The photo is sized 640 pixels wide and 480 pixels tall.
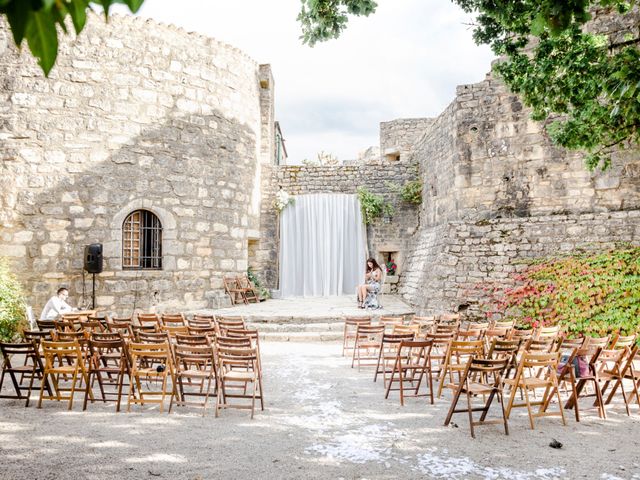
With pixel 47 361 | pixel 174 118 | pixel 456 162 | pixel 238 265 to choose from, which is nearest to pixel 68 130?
pixel 174 118

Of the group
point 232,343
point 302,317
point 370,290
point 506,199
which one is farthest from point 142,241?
point 506,199

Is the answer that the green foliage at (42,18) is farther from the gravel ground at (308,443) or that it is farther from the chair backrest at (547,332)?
the chair backrest at (547,332)

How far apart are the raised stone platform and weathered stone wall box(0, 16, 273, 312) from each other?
4.15 feet

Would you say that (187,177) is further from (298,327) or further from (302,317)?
(298,327)

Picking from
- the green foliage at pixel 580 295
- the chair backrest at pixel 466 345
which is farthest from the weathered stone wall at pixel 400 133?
the chair backrest at pixel 466 345

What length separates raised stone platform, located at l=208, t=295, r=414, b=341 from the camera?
952cm

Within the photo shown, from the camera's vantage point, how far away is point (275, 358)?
754 centimetres

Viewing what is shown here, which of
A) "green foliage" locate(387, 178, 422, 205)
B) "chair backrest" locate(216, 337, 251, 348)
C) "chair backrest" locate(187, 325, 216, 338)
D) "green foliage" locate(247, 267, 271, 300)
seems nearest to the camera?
"chair backrest" locate(216, 337, 251, 348)

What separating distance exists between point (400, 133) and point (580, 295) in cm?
1135

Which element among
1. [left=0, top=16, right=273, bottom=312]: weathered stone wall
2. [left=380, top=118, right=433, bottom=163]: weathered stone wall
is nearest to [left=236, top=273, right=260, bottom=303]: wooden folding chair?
[left=0, top=16, right=273, bottom=312]: weathered stone wall

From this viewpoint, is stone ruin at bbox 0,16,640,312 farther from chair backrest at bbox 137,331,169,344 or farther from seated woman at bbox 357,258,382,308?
chair backrest at bbox 137,331,169,344

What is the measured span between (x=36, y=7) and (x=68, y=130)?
10.1m

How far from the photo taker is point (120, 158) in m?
10.0

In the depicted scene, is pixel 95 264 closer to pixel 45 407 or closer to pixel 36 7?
pixel 45 407
